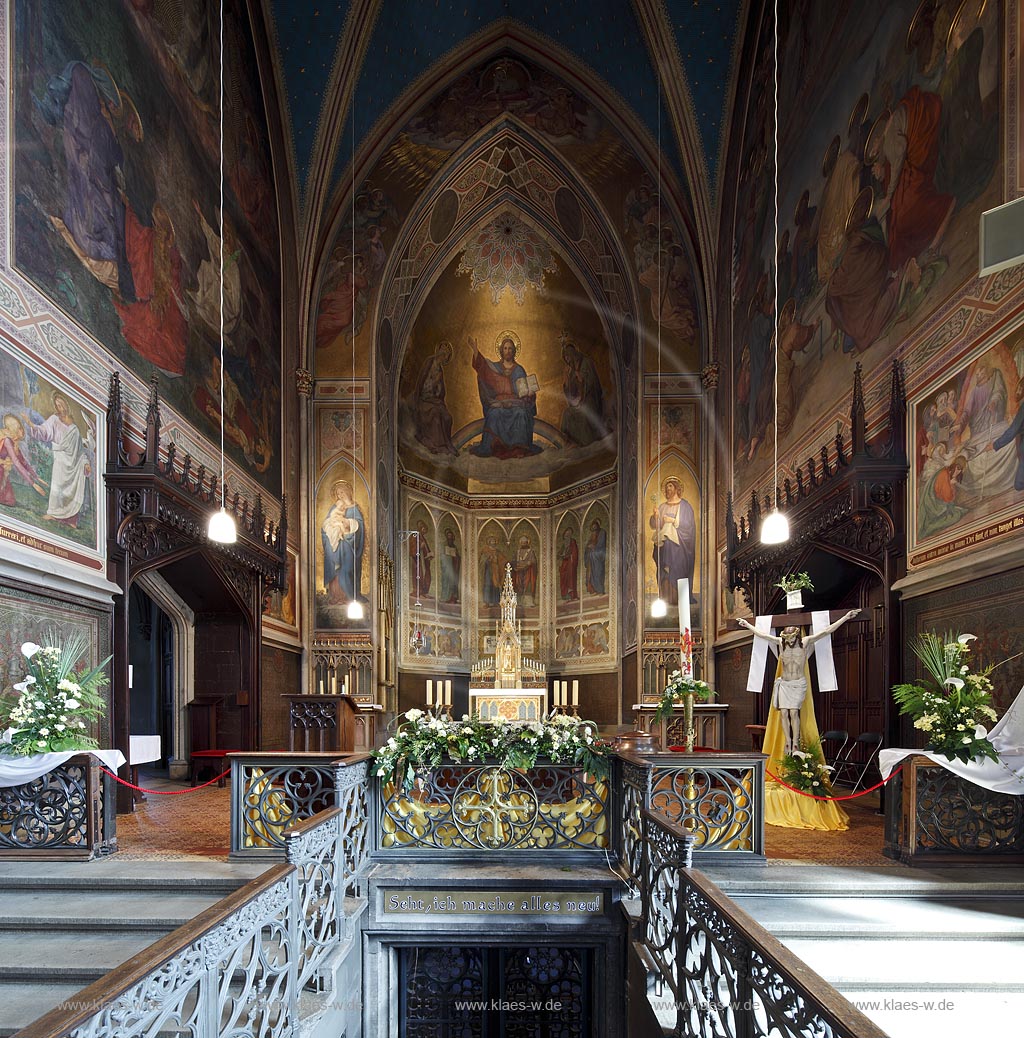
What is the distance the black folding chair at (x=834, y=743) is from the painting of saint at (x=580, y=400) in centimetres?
1422

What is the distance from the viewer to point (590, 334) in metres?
24.4

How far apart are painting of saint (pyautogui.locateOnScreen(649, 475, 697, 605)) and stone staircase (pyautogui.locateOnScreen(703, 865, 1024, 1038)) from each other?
472 inches

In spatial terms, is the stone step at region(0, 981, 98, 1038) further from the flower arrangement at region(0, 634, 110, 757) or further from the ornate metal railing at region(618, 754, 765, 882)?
the ornate metal railing at region(618, 754, 765, 882)

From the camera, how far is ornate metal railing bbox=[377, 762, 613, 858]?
7129 mm

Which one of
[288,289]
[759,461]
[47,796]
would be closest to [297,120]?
[288,289]

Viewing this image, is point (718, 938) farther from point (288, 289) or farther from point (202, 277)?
point (288, 289)

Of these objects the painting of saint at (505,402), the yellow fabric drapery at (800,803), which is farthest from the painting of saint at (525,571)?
the yellow fabric drapery at (800,803)

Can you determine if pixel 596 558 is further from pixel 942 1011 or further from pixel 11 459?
pixel 942 1011

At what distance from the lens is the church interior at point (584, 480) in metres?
6.46

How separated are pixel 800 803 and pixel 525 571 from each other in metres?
17.9

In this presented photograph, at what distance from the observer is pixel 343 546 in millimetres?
18156

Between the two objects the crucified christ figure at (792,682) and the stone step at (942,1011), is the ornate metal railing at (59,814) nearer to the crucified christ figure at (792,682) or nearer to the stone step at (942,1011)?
the stone step at (942,1011)

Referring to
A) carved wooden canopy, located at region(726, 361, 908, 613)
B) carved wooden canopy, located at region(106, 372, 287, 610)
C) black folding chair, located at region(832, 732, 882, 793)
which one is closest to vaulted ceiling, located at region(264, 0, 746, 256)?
carved wooden canopy, located at region(106, 372, 287, 610)

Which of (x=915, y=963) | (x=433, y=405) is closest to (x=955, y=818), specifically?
(x=915, y=963)
